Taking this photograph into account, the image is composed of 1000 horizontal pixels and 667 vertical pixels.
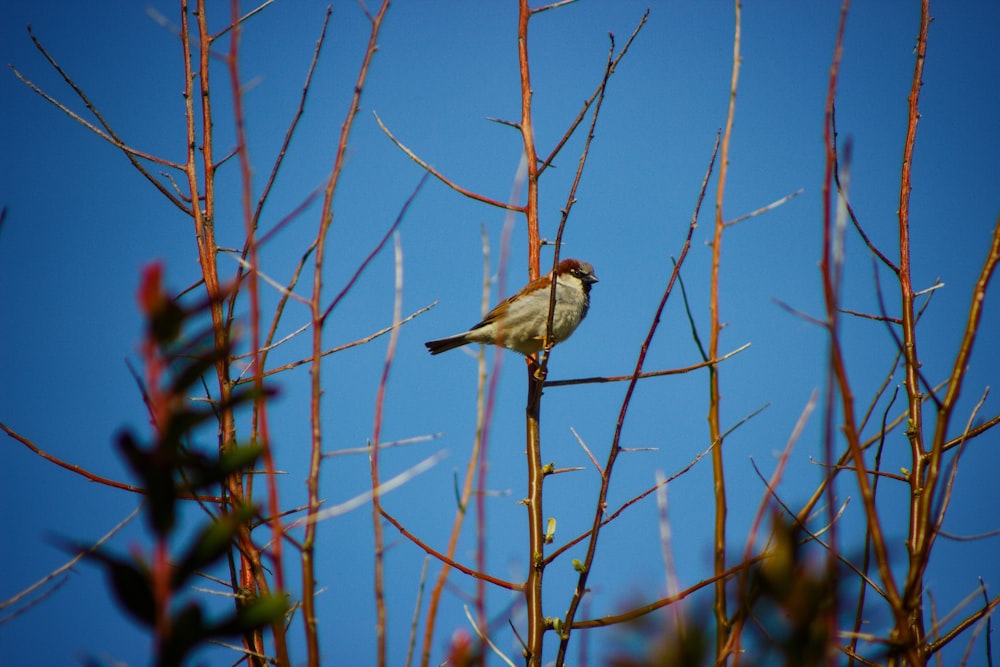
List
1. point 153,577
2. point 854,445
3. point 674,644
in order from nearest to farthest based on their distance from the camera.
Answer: point 153,577 < point 674,644 < point 854,445

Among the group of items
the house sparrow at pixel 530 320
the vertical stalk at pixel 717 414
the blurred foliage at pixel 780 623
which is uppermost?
the house sparrow at pixel 530 320

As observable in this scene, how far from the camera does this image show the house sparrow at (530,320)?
521 centimetres

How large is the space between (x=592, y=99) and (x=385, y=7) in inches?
28.8

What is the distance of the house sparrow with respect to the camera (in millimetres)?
5215

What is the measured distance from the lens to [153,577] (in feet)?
2.17

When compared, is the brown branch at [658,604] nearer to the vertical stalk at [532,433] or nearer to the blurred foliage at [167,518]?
the vertical stalk at [532,433]

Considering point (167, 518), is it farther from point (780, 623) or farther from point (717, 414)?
point (717, 414)

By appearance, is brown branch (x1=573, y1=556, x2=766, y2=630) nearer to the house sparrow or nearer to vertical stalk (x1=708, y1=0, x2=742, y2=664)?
vertical stalk (x1=708, y1=0, x2=742, y2=664)

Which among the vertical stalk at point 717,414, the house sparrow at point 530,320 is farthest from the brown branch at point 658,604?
the house sparrow at point 530,320

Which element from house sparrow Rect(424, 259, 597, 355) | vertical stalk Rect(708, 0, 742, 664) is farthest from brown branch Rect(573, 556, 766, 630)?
house sparrow Rect(424, 259, 597, 355)

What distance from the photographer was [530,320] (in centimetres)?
527

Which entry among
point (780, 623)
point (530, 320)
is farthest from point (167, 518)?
point (530, 320)

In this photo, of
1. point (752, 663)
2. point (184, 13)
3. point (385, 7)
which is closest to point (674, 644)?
point (752, 663)

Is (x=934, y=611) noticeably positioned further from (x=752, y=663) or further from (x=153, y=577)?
(x=153, y=577)
